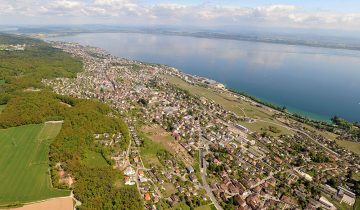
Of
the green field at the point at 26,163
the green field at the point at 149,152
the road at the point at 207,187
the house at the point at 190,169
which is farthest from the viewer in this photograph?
the green field at the point at 149,152

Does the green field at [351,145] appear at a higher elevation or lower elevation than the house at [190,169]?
lower

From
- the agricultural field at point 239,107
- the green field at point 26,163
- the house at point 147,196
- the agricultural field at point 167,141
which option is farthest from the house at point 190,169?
the agricultural field at point 239,107

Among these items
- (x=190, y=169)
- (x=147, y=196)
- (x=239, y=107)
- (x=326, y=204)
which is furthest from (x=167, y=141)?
(x=239, y=107)

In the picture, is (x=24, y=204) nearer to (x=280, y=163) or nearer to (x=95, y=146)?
(x=95, y=146)

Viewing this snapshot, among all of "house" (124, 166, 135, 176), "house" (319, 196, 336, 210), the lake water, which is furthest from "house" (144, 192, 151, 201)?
the lake water

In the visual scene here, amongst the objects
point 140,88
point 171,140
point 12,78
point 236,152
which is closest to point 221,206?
point 236,152

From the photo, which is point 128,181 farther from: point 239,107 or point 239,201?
point 239,107

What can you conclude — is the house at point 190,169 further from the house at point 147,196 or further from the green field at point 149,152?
the house at point 147,196
